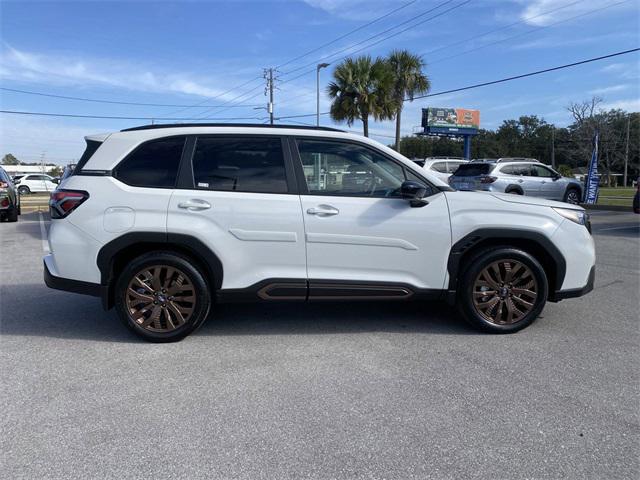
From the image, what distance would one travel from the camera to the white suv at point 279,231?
4117mm

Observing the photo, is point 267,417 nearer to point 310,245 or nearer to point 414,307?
point 310,245

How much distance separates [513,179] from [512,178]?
0.16ft

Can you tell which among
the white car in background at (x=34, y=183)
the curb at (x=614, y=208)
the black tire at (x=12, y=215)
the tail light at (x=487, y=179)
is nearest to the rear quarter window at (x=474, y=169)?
the tail light at (x=487, y=179)

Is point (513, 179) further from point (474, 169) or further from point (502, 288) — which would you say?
point (502, 288)

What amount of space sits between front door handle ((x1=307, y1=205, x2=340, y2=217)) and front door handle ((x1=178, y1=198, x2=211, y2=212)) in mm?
866

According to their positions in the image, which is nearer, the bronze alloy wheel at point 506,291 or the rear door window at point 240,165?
the rear door window at point 240,165

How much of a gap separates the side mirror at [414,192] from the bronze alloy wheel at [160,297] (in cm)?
197

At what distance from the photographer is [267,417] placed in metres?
3.00

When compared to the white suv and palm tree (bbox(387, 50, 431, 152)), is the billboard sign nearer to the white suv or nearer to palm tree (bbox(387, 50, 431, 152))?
palm tree (bbox(387, 50, 431, 152))

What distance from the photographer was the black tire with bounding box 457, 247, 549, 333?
4.31m

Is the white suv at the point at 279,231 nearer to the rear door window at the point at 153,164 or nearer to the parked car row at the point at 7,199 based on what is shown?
the rear door window at the point at 153,164

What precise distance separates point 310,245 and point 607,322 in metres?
3.08

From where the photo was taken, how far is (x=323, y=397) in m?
3.25

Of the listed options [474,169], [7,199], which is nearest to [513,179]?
[474,169]
